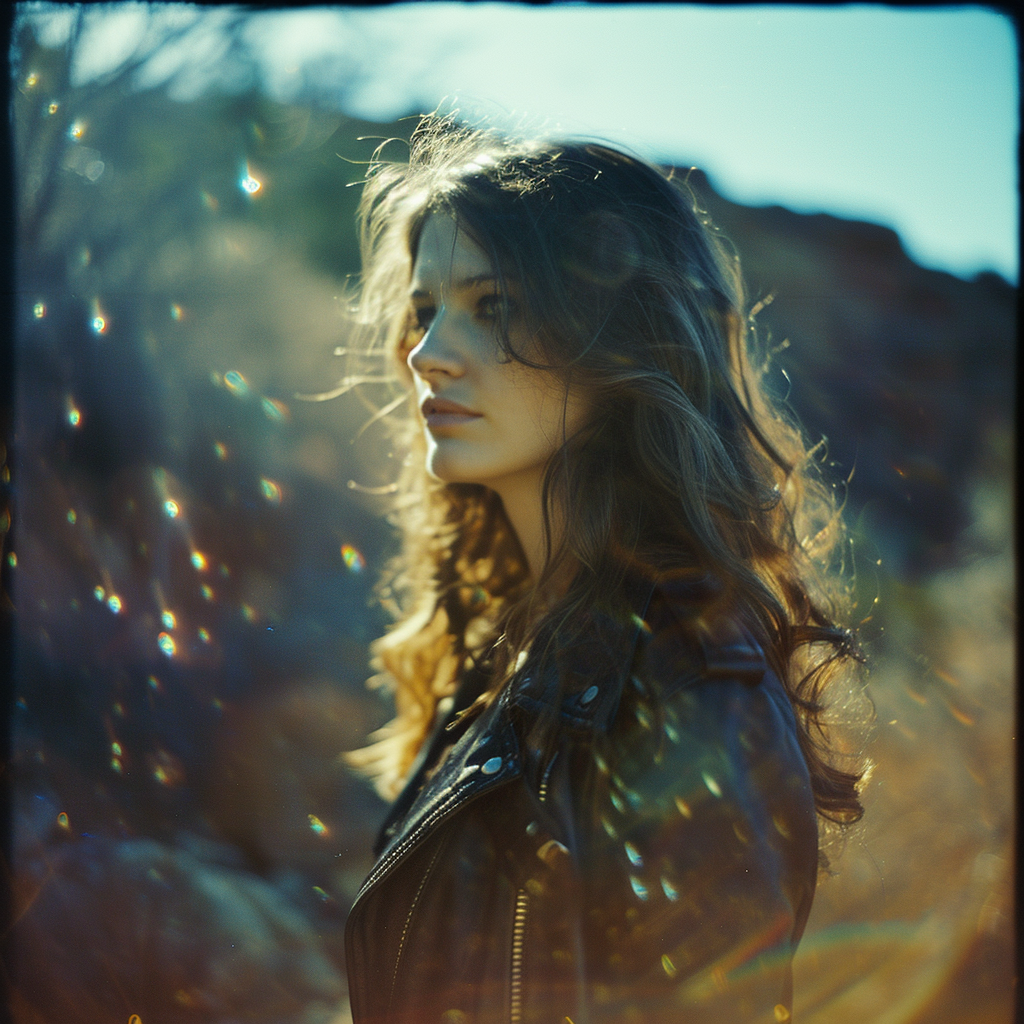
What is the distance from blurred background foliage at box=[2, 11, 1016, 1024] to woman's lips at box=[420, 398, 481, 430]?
1.22m

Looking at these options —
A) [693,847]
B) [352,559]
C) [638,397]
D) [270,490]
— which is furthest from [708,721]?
[270,490]

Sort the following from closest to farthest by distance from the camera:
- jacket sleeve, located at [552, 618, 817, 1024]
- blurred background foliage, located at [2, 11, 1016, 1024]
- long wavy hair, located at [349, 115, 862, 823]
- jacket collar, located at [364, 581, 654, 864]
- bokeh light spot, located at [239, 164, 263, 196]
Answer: jacket sleeve, located at [552, 618, 817, 1024]
jacket collar, located at [364, 581, 654, 864]
long wavy hair, located at [349, 115, 862, 823]
blurred background foliage, located at [2, 11, 1016, 1024]
bokeh light spot, located at [239, 164, 263, 196]

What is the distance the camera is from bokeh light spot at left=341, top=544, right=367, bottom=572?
2.60m

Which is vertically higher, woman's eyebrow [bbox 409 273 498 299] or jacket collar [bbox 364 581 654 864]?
woman's eyebrow [bbox 409 273 498 299]

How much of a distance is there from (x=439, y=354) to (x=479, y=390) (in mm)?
99

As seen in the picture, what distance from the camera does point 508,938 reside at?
900mm

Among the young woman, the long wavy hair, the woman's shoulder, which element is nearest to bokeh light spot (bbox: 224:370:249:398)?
the young woman

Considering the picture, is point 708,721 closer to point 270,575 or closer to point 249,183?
point 270,575

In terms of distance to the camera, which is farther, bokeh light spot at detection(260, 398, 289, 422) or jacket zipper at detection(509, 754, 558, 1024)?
bokeh light spot at detection(260, 398, 289, 422)

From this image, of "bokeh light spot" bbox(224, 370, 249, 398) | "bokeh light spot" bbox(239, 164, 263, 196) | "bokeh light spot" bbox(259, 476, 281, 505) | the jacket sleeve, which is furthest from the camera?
"bokeh light spot" bbox(259, 476, 281, 505)

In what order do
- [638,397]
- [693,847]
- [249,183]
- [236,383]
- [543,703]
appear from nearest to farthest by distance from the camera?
[693,847]
[543,703]
[638,397]
[249,183]
[236,383]

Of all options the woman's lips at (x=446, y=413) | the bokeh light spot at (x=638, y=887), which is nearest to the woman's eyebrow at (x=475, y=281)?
the woman's lips at (x=446, y=413)

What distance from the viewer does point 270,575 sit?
2523 millimetres

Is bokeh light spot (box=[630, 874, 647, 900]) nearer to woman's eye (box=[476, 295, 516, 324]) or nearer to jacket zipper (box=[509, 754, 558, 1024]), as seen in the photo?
jacket zipper (box=[509, 754, 558, 1024])
